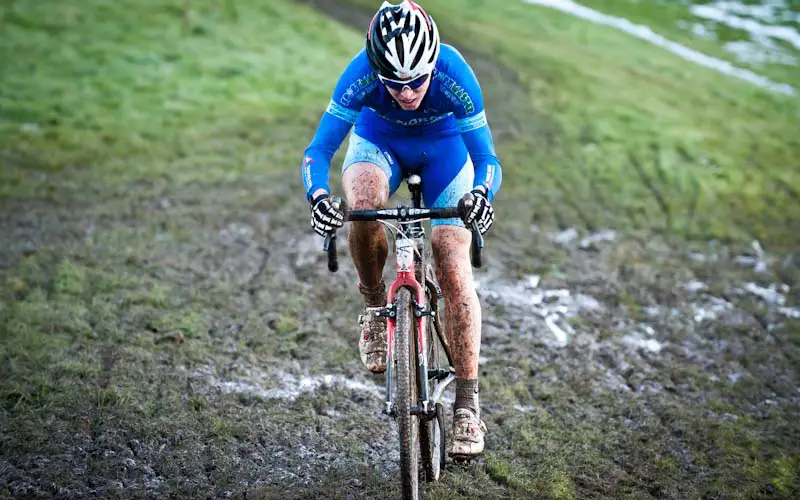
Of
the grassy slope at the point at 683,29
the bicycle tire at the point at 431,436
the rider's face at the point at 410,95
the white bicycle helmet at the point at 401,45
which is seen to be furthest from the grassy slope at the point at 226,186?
the white bicycle helmet at the point at 401,45

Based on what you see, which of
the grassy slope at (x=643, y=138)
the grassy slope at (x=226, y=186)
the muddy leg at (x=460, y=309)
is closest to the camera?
the muddy leg at (x=460, y=309)

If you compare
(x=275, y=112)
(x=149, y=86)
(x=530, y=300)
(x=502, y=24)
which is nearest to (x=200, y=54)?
(x=149, y=86)

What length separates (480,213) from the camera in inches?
174

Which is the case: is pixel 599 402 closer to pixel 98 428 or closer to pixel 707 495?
pixel 707 495

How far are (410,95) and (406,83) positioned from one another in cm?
7

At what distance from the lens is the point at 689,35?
63.2 feet

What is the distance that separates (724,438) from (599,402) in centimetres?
91

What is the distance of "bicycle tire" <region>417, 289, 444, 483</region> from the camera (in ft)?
15.1

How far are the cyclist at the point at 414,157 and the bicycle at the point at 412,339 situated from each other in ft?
0.44

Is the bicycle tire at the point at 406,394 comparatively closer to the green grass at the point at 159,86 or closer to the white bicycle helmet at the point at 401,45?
the white bicycle helmet at the point at 401,45

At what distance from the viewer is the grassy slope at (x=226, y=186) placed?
560cm

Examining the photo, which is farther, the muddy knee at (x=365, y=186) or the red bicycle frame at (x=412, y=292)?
the muddy knee at (x=365, y=186)

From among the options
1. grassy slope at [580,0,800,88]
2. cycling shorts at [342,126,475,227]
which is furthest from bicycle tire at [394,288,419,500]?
grassy slope at [580,0,800,88]

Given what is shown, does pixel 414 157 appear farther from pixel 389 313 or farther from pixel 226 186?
pixel 226 186
